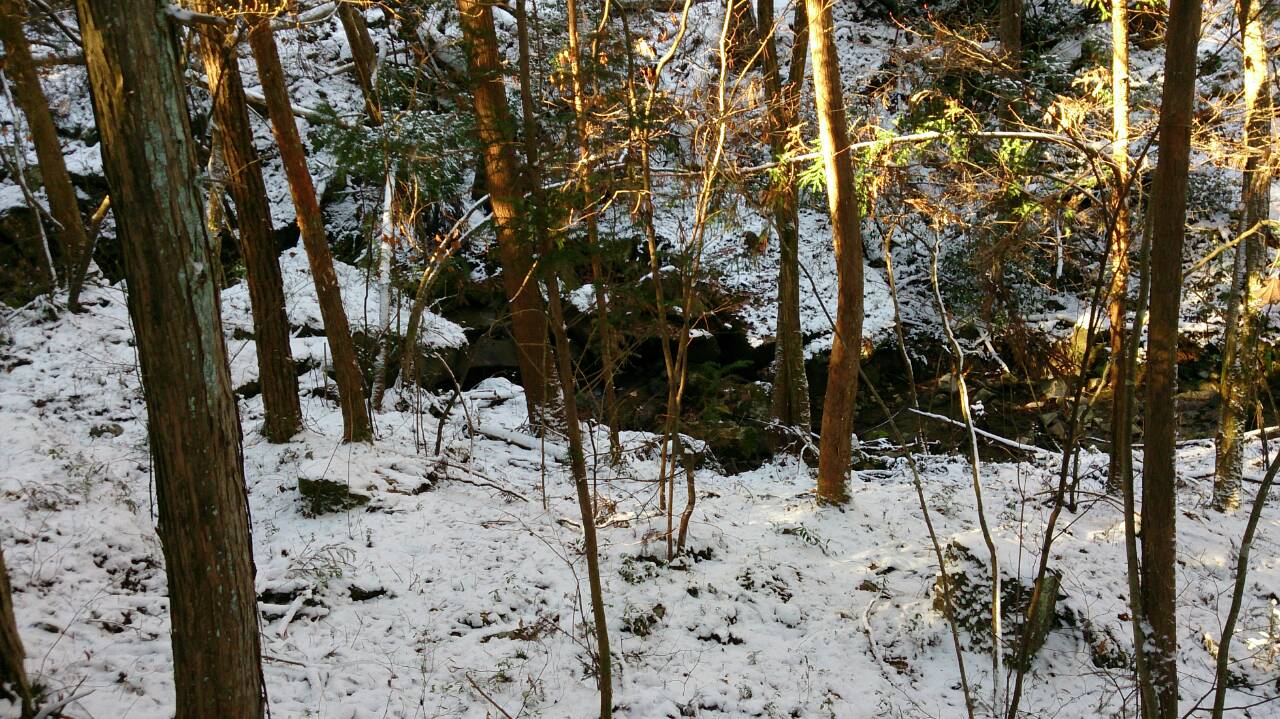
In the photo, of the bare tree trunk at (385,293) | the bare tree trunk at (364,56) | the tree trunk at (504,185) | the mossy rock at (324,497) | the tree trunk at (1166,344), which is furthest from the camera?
the bare tree trunk at (364,56)

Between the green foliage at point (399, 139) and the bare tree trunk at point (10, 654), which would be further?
the green foliage at point (399, 139)

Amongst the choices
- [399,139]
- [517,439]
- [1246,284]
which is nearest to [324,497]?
[517,439]

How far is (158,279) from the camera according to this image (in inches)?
121

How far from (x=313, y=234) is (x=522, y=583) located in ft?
13.0

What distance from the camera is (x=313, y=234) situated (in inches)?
277

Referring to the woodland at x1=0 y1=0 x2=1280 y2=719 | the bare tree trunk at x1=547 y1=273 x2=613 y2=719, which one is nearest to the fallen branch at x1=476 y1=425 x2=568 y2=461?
the woodland at x1=0 y1=0 x2=1280 y2=719

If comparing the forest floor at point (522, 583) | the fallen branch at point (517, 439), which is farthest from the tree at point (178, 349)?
the fallen branch at point (517, 439)

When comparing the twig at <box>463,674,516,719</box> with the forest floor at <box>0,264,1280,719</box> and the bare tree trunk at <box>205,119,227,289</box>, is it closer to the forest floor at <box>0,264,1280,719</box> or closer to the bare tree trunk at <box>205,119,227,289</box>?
the forest floor at <box>0,264,1280,719</box>

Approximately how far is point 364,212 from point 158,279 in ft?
37.9

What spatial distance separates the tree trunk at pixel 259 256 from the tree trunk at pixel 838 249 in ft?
18.3

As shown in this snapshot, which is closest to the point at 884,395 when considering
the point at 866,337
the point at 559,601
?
the point at 866,337

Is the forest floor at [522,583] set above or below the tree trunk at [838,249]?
below

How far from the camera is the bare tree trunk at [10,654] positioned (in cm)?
332

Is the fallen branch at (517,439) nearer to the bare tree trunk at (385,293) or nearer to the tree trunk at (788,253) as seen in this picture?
the bare tree trunk at (385,293)
